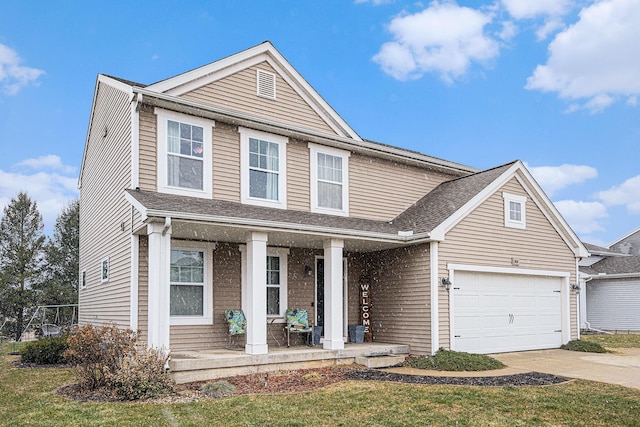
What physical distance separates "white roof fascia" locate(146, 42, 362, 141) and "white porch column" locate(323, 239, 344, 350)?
11.7 ft

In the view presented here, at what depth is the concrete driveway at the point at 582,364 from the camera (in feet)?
34.6

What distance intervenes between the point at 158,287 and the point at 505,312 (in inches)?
364

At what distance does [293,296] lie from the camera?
13.5 metres

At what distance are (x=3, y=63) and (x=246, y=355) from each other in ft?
61.6

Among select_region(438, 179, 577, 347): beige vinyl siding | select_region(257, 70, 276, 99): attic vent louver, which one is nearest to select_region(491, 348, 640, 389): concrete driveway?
select_region(438, 179, 577, 347): beige vinyl siding

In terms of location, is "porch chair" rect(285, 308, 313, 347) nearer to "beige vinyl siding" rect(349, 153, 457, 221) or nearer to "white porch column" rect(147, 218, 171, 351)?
"beige vinyl siding" rect(349, 153, 457, 221)

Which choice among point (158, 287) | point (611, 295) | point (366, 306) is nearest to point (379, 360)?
point (366, 306)

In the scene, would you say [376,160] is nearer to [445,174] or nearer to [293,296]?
[445,174]

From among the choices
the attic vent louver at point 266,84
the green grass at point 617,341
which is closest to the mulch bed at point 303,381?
the attic vent louver at point 266,84

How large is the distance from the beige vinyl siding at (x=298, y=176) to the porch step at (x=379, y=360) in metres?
3.79

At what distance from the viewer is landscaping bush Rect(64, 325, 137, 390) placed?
29.6 ft

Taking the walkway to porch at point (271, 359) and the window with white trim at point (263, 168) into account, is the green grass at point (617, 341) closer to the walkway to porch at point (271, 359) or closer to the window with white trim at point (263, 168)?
the walkway to porch at point (271, 359)

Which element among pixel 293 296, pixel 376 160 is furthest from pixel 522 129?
pixel 293 296

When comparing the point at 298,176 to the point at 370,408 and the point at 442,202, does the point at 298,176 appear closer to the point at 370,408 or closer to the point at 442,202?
the point at 442,202
